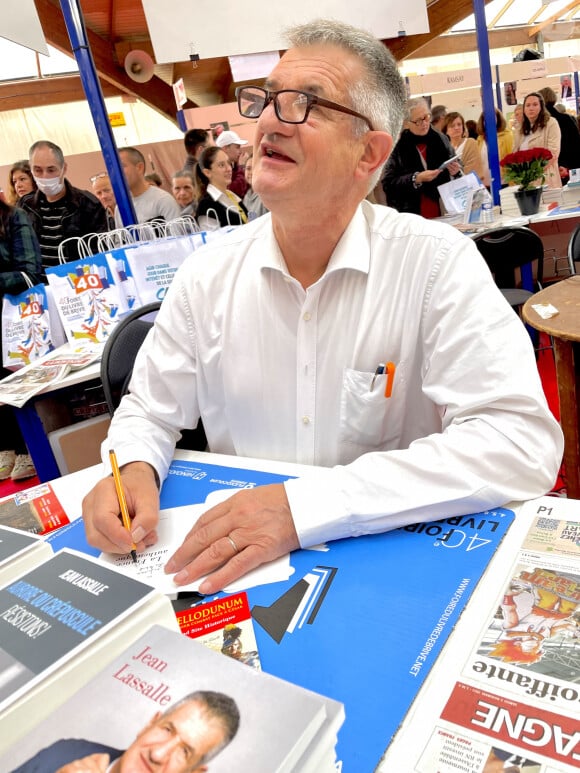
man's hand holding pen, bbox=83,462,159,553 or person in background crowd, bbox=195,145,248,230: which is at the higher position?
person in background crowd, bbox=195,145,248,230

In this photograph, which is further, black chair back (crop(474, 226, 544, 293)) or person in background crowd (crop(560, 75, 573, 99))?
person in background crowd (crop(560, 75, 573, 99))

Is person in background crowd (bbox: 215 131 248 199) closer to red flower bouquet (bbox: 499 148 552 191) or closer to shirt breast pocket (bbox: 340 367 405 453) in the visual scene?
red flower bouquet (bbox: 499 148 552 191)

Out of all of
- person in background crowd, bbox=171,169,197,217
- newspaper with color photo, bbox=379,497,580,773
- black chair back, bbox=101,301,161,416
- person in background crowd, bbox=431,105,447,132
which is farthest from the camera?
person in background crowd, bbox=431,105,447,132

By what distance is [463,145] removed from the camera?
527cm

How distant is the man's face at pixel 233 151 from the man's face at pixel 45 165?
66.6 inches

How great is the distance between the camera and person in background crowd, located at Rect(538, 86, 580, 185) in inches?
219

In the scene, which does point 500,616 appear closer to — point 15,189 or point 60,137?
point 15,189

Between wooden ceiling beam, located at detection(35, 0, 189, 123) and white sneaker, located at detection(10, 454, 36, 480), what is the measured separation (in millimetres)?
4746

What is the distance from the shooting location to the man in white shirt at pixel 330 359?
2.93ft

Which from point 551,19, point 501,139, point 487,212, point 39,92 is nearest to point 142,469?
point 487,212

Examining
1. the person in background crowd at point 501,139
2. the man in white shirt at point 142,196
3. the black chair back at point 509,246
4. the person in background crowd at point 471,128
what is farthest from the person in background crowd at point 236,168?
the person in background crowd at point 471,128

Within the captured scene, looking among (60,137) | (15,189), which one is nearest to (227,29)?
(15,189)

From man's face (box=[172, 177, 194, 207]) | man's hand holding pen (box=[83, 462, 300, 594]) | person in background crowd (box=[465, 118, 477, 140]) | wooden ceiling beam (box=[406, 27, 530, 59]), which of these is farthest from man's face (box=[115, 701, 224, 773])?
wooden ceiling beam (box=[406, 27, 530, 59])

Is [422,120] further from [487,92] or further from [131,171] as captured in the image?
[131,171]
